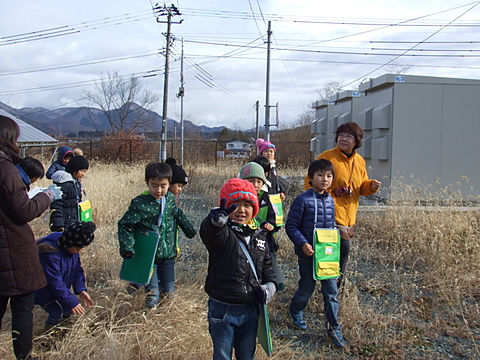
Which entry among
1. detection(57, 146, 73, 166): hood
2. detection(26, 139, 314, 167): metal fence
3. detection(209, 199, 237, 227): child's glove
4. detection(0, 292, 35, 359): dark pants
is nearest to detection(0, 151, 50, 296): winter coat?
detection(0, 292, 35, 359): dark pants

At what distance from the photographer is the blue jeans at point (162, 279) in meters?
3.56

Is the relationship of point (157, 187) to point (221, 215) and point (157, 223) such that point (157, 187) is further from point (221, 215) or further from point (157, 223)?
point (221, 215)

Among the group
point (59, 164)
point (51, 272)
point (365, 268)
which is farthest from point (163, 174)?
point (59, 164)

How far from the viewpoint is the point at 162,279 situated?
144 inches

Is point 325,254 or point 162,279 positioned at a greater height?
point 325,254

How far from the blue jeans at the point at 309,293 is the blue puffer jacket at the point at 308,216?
0.11 metres

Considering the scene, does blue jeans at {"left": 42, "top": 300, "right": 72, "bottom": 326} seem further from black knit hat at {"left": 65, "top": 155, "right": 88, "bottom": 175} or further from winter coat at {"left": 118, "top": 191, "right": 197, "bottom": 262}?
black knit hat at {"left": 65, "top": 155, "right": 88, "bottom": 175}

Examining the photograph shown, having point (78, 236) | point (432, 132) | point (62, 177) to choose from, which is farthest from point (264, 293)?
point (432, 132)

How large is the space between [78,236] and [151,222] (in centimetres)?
64

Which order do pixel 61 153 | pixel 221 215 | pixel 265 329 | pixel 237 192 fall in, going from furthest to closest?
pixel 61 153 < pixel 265 329 < pixel 237 192 < pixel 221 215

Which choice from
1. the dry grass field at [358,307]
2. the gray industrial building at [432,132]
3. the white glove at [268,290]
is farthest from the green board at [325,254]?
the gray industrial building at [432,132]

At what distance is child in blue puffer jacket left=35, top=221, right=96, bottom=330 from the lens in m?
3.02

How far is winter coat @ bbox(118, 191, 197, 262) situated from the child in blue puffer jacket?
13.0 inches

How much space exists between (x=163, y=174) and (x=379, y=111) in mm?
7595
